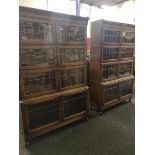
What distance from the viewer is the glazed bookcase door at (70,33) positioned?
221 cm

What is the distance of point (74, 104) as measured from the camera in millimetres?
2562

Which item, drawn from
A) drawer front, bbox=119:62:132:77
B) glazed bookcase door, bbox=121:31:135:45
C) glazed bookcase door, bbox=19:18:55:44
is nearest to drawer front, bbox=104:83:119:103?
drawer front, bbox=119:62:132:77

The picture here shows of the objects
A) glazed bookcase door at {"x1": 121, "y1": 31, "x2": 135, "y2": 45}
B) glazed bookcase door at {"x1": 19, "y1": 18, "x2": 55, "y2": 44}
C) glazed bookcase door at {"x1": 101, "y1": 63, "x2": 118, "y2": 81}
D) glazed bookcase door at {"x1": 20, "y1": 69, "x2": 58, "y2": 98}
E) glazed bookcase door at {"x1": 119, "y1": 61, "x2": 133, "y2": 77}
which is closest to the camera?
glazed bookcase door at {"x1": 19, "y1": 18, "x2": 55, "y2": 44}

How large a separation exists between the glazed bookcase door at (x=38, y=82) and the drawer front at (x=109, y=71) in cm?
103

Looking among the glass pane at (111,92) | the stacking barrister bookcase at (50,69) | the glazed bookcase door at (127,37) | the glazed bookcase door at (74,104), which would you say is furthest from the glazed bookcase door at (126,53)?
the glazed bookcase door at (74,104)

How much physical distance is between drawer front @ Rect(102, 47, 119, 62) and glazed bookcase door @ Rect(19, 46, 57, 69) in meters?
1.02

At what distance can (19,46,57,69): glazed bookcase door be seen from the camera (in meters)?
1.96

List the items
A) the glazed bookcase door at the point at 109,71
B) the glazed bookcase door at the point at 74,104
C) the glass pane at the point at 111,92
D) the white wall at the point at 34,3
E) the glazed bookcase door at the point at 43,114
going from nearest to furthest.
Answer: the glazed bookcase door at the point at 43,114
the glazed bookcase door at the point at 74,104
the glazed bookcase door at the point at 109,71
the glass pane at the point at 111,92
the white wall at the point at 34,3

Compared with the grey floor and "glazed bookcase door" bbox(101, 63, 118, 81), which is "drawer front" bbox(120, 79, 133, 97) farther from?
the grey floor

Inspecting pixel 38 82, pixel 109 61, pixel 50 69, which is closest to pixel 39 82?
pixel 38 82

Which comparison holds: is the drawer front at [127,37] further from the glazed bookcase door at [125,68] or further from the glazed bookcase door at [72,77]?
the glazed bookcase door at [72,77]
